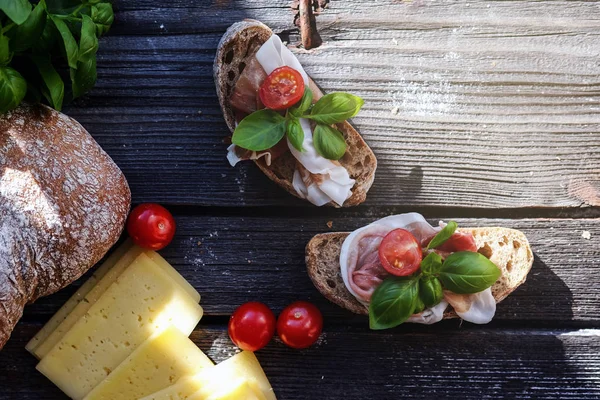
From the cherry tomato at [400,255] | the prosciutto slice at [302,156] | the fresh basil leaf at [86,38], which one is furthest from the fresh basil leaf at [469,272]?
the fresh basil leaf at [86,38]

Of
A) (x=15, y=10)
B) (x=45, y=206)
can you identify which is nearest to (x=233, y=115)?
(x=45, y=206)

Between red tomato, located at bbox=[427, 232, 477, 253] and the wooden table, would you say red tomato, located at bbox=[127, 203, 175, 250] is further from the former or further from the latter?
red tomato, located at bbox=[427, 232, 477, 253]

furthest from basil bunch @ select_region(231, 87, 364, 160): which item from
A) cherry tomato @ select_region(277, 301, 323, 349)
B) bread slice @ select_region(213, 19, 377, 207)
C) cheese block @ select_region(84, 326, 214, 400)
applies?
cheese block @ select_region(84, 326, 214, 400)

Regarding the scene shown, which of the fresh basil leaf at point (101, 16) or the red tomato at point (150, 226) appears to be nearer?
the fresh basil leaf at point (101, 16)

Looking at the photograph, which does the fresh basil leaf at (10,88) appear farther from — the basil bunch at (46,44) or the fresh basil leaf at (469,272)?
the fresh basil leaf at (469,272)

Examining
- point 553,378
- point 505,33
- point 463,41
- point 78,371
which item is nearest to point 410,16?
point 463,41

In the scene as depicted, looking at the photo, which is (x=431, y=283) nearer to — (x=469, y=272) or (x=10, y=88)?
(x=469, y=272)
